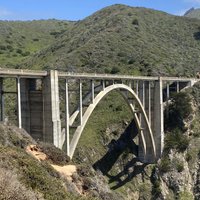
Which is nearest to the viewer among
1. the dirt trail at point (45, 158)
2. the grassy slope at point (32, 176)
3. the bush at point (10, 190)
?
the bush at point (10, 190)

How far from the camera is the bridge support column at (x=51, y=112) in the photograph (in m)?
32.7

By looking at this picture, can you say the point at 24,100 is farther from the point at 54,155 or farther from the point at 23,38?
the point at 23,38

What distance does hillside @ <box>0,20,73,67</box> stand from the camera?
10675cm

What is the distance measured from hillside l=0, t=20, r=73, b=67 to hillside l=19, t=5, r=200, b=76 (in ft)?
32.0

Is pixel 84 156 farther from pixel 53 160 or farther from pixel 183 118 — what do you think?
pixel 53 160

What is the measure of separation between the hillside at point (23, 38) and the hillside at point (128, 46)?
9763 millimetres

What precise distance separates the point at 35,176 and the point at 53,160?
845 centimetres

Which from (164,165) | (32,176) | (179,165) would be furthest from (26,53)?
(32,176)

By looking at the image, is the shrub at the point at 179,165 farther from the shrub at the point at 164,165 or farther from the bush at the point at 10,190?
the bush at the point at 10,190

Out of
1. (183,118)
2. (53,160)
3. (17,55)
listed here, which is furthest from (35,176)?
Result: (17,55)

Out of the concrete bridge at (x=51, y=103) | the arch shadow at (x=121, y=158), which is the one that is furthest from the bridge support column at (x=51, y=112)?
the arch shadow at (x=121, y=158)

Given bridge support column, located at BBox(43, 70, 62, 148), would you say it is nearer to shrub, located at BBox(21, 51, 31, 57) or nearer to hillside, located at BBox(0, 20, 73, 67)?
hillside, located at BBox(0, 20, 73, 67)

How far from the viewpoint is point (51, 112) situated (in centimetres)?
3262

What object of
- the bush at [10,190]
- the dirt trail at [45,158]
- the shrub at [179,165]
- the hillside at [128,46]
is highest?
the hillside at [128,46]
